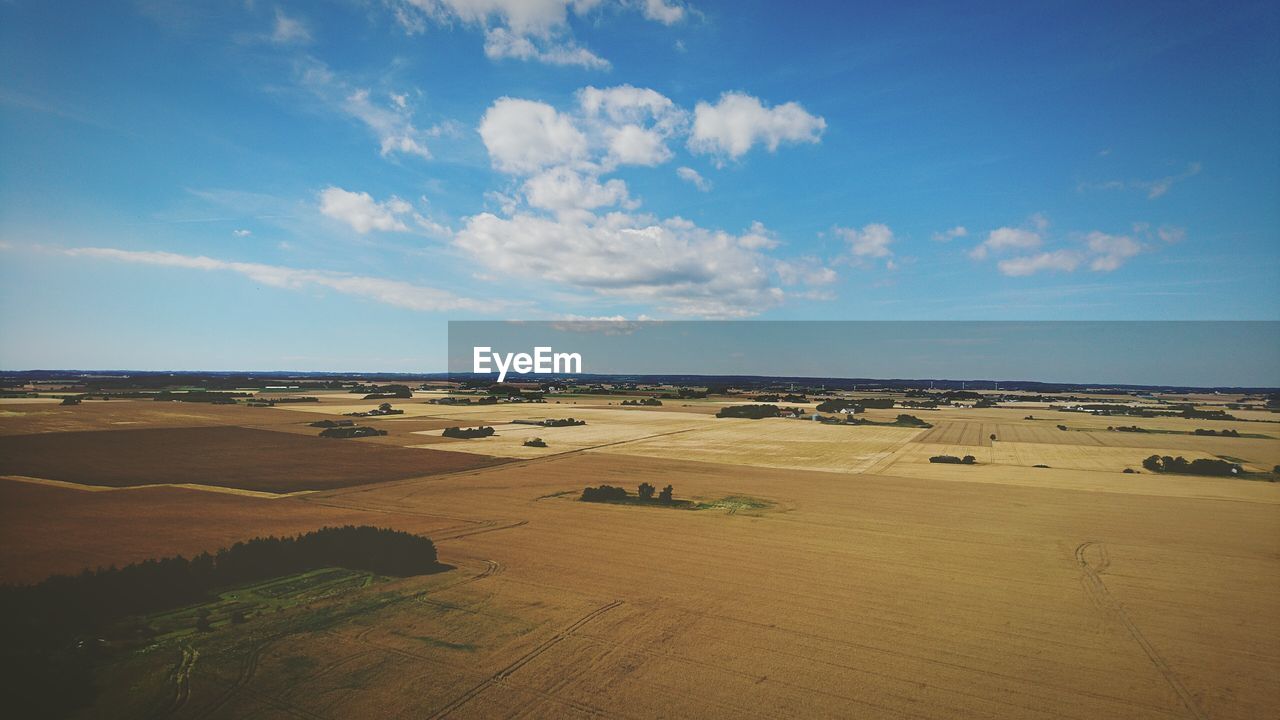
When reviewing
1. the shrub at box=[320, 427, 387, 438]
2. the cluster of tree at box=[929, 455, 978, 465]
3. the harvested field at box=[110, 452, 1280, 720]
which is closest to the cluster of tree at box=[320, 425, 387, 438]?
the shrub at box=[320, 427, 387, 438]

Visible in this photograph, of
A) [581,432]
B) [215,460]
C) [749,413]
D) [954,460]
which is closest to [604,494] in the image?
[215,460]

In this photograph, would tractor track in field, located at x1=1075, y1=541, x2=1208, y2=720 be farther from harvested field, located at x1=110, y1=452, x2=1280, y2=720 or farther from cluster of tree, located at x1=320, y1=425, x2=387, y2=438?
cluster of tree, located at x1=320, y1=425, x2=387, y2=438

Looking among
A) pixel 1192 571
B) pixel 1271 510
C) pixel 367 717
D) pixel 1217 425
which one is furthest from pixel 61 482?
pixel 1217 425

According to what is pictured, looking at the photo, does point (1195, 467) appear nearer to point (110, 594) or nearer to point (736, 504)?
point (736, 504)

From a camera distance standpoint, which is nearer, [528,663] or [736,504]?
[528,663]

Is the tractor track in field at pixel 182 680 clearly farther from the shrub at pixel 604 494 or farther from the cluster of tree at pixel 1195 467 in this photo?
the cluster of tree at pixel 1195 467

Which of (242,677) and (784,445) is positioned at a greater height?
(242,677)
